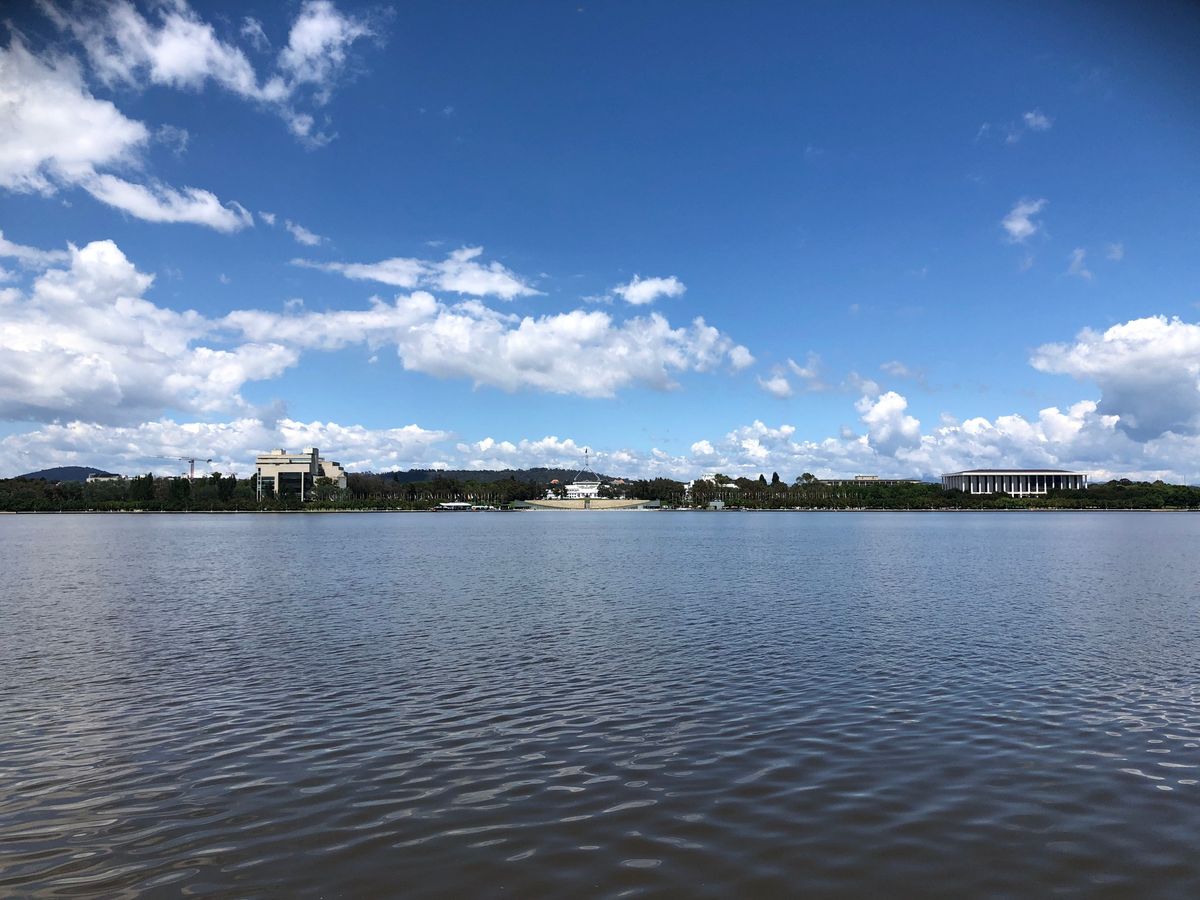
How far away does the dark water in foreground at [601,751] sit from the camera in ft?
35.4

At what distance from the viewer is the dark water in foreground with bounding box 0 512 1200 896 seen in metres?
10.8

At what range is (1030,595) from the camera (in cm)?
4288

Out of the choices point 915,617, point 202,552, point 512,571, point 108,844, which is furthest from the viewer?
point 202,552

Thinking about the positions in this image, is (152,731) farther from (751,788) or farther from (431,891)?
(751,788)

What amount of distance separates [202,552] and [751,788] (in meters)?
83.1

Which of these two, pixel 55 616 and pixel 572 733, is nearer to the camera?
pixel 572 733

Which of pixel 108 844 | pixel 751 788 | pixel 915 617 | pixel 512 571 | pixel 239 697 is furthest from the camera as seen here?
pixel 512 571

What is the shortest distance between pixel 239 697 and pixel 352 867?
1142 centimetres

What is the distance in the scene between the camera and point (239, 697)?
67.5 feet

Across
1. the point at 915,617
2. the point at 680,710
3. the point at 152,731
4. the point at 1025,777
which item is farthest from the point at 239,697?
the point at 915,617

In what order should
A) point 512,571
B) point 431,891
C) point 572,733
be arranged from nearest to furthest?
point 431,891
point 572,733
point 512,571

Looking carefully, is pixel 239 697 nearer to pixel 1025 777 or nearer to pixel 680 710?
pixel 680 710

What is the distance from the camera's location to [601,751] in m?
15.9

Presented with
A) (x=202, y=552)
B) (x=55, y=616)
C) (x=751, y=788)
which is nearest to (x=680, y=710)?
(x=751, y=788)
